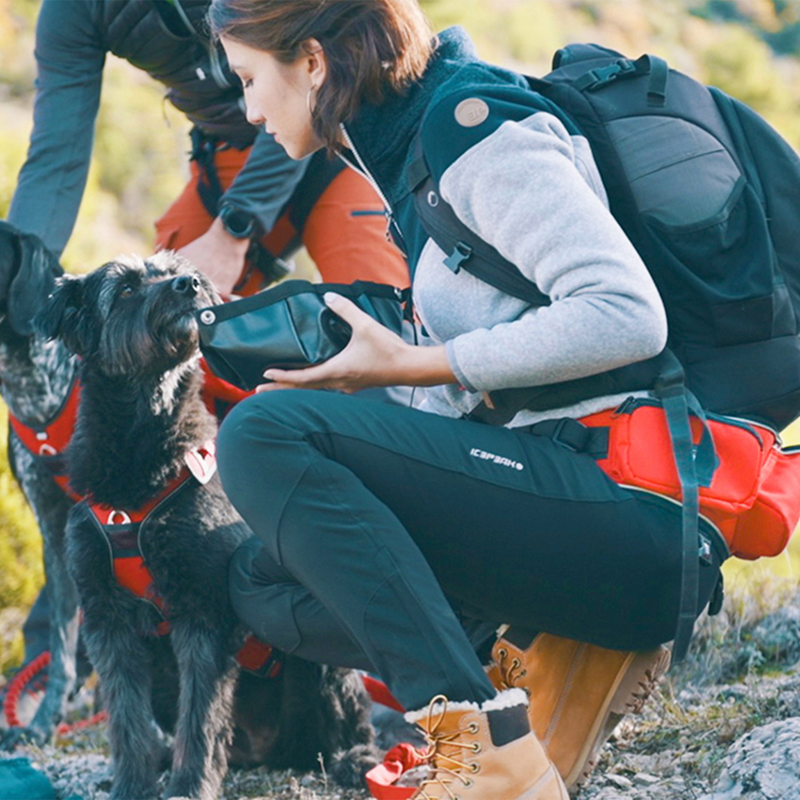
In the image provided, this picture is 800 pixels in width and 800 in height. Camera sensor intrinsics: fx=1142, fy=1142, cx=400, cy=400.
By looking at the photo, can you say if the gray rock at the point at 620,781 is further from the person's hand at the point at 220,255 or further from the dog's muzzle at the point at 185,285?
the person's hand at the point at 220,255

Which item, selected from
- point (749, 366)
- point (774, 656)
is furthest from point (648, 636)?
point (774, 656)

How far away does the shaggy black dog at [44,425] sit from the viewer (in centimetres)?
407

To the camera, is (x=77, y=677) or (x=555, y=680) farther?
(x=77, y=677)

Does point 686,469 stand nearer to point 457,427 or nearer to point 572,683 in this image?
point 457,427

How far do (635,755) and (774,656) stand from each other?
879 millimetres

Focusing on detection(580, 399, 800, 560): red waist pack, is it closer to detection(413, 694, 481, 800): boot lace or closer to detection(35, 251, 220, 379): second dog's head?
detection(413, 694, 481, 800): boot lace

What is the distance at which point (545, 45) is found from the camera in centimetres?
2403

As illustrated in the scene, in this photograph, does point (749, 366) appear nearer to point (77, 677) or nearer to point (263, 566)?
point (263, 566)

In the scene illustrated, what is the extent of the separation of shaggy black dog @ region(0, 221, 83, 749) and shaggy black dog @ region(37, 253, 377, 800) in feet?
2.16

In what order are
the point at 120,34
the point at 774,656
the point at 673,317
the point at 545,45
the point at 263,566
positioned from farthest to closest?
the point at 545,45 < the point at 120,34 < the point at 774,656 < the point at 263,566 < the point at 673,317

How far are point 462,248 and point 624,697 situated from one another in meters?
1.12

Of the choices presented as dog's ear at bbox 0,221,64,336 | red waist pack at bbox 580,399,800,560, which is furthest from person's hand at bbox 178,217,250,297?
red waist pack at bbox 580,399,800,560

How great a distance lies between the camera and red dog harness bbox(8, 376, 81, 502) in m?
4.06

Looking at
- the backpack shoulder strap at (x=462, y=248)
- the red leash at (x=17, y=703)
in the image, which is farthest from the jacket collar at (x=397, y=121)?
the red leash at (x=17, y=703)
